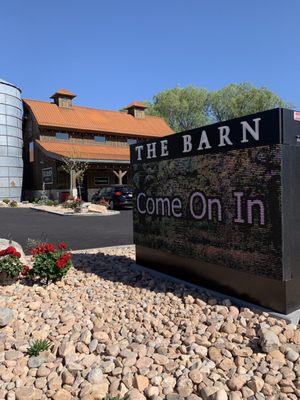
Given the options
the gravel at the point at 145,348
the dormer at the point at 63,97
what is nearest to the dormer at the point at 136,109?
the dormer at the point at 63,97

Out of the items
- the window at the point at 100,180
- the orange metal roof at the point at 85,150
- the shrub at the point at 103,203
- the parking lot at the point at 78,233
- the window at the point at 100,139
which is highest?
the window at the point at 100,139

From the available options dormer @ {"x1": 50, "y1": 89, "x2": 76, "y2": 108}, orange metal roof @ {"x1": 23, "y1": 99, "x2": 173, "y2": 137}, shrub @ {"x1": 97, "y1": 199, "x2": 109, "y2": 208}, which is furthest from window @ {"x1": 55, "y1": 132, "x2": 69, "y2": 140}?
shrub @ {"x1": 97, "y1": 199, "x2": 109, "y2": 208}

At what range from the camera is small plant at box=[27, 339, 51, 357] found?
412 centimetres

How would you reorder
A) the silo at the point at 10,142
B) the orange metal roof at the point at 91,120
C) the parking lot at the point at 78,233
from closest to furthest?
1. the parking lot at the point at 78,233
2. the orange metal roof at the point at 91,120
3. the silo at the point at 10,142

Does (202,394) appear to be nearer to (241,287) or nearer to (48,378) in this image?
(48,378)

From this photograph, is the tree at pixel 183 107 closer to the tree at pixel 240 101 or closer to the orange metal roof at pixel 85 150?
the tree at pixel 240 101

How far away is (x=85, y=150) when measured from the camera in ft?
104

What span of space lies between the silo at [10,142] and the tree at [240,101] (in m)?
28.3

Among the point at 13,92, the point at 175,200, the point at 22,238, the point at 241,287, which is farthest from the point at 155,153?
the point at 13,92

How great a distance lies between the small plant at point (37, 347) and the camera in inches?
162

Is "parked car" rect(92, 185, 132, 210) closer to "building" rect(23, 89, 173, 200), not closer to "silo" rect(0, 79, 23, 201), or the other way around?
"building" rect(23, 89, 173, 200)

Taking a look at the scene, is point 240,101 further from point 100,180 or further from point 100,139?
point 100,180

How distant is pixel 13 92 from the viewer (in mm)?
33688

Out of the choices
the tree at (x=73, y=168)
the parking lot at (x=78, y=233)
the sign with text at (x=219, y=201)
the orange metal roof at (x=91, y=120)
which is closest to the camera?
the sign with text at (x=219, y=201)
